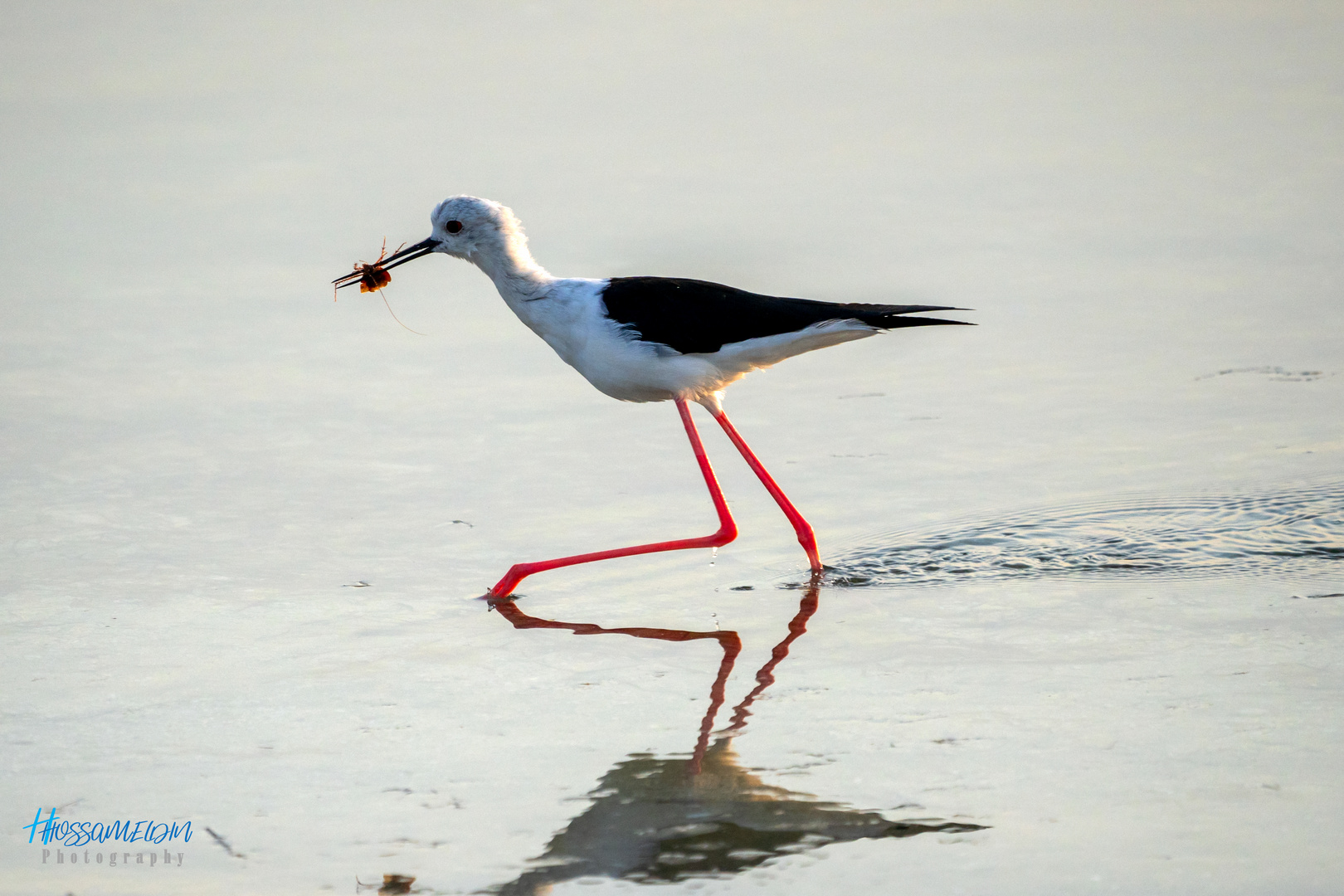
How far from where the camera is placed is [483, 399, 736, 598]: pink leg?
5.86 m

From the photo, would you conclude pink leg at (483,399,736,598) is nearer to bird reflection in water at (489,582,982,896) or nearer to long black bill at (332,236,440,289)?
long black bill at (332,236,440,289)

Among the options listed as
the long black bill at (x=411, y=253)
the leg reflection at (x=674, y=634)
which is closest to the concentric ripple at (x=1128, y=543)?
the leg reflection at (x=674, y=634)

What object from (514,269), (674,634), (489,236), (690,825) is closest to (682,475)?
(514,269)

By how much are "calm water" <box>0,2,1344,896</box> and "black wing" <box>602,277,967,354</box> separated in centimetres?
86

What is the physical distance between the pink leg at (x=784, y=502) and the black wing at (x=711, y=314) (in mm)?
564

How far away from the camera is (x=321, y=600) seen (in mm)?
5695

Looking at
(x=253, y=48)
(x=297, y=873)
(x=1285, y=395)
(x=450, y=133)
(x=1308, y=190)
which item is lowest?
(x=297, y=873)

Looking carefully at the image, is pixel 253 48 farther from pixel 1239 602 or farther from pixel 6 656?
pixel 1239 602

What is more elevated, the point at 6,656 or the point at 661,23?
the point at 661,23

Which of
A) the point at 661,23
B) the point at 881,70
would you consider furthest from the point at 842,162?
the point at 661,23

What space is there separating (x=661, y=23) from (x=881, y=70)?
2551 mm

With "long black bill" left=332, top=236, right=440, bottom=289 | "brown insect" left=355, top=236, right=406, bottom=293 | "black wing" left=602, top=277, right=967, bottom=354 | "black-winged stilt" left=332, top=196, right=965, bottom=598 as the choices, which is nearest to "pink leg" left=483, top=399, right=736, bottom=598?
"black-winged stilt" left=332, top=196, right=965, bottom=598

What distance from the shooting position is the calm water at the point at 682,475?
3.98 m

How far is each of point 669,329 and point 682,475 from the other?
1.16 metres
